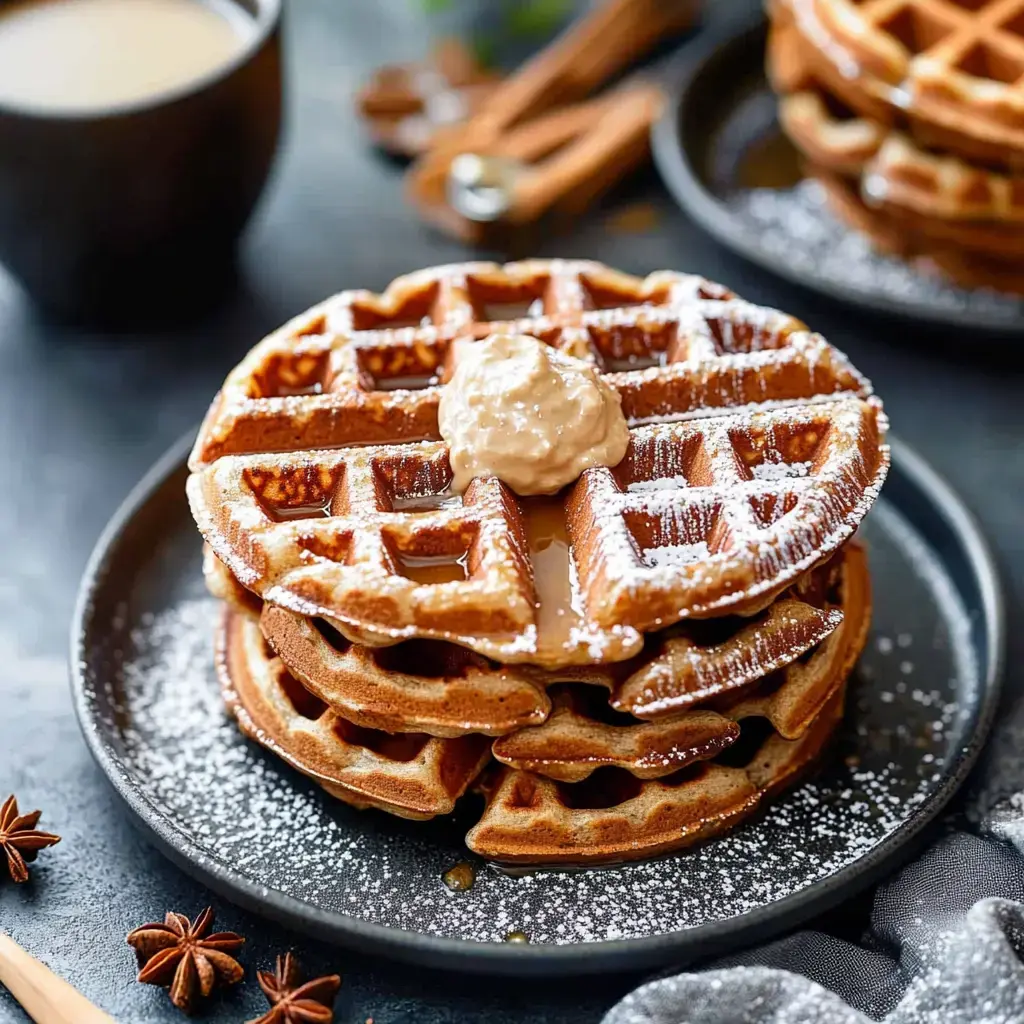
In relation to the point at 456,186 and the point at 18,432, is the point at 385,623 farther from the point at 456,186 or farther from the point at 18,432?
the point at 456,186

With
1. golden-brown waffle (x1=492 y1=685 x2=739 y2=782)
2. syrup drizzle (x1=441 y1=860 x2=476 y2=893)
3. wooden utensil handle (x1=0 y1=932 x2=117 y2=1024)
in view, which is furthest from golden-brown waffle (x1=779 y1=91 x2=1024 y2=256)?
wooden utensil handle (x1=0 y1=932 x2=117 y2=1024)

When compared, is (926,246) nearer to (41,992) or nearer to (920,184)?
(920,184)

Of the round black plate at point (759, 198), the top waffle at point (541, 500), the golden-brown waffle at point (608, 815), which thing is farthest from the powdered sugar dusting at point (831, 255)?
the golden-brown waffle at point (608, 815)

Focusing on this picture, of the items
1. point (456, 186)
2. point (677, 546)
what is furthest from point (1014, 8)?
point (677, 546)

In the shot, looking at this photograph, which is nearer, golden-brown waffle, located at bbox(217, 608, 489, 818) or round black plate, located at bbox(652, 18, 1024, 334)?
golden-brown waffle, located at bbox(217, 608, 489, 818)

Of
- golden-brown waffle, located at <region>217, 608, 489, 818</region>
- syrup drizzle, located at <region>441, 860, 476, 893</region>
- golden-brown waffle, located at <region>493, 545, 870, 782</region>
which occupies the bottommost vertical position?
syrup drizzle, located at <region>441, 860, 476, 893</region>

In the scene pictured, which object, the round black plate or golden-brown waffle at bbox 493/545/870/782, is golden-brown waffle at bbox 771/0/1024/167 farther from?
golden-brown waffle at bbox 493/545/870/782

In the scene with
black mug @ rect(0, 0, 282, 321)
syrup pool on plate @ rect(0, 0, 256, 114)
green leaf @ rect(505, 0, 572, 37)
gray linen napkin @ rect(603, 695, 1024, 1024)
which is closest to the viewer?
gray linen napkin @ rect(603, 695, 1024, 1024)
